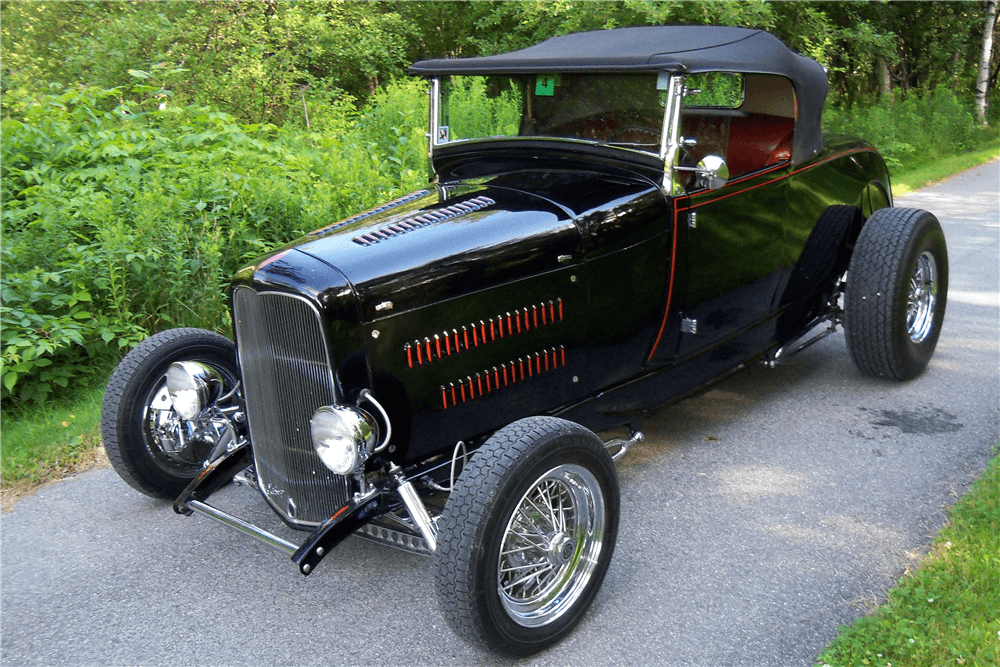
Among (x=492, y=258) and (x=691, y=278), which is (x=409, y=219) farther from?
(x=691, y=278)

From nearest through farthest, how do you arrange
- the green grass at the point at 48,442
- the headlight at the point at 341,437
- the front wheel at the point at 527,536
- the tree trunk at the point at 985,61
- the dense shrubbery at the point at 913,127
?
the front wheel at the point at 527,536 < the headlight at the point at 341,437 < the green grass at the point at 48,442 < the dense shrubbery at the point at 913,127 < the tree trunk at the point at 985,61

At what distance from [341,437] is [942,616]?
80.5 inches

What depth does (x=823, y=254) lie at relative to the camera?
181 inches

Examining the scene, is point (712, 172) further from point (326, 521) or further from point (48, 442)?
point (48, 442)

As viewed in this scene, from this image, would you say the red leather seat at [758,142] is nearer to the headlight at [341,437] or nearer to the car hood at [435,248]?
the car hood at [435,248]

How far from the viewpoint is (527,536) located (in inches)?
109

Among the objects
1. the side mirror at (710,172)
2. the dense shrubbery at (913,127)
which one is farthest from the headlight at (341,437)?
the dense shrubbery at (913,127)

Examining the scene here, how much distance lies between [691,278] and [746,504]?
3.35 ft

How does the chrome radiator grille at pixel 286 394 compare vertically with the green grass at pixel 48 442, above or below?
above

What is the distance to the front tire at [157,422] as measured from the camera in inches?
135

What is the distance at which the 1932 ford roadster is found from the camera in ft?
9.09

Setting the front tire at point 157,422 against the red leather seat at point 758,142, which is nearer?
the front tire at point 157,422

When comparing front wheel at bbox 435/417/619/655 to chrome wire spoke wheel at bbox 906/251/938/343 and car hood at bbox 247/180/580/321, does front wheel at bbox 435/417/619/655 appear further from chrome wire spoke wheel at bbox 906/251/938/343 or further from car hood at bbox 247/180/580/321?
chrome wire spoke wheel at bbox 906/251/938/343

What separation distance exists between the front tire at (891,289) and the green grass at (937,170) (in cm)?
560
